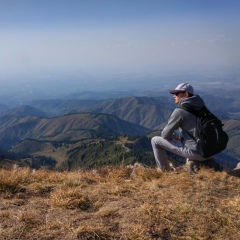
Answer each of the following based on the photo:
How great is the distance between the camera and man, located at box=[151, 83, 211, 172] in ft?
28.6

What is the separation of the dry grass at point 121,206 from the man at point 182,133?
0.72 metres

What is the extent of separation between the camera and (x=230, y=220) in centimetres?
560

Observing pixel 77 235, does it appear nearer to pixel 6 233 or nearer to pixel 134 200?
pixel 6 233

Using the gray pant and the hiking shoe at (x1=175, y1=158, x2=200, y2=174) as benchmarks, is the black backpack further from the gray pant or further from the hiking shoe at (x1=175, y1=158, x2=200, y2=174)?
the hiking shoe at (x1=175, y1=158, x2=200, y2=174)

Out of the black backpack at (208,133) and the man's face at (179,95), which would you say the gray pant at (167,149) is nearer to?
the black backpack at (208,133)

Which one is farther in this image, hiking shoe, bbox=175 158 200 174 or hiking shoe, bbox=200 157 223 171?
hiking shoe, bbox=200 157 223 171

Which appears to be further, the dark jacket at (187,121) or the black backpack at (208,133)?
the dark jacket at (187,121)

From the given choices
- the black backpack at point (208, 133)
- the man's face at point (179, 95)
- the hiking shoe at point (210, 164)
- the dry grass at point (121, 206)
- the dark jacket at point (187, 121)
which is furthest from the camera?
the hiking shoe at point (210, 164)

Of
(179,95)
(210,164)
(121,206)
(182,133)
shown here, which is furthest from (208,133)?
(121,206)

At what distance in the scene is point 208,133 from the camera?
841 cm

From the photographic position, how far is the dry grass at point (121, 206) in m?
4.94

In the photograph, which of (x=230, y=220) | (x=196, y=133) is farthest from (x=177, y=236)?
(x=196, y=133)

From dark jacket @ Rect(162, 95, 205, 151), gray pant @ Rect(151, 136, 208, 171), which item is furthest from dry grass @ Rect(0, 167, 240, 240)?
dark jacket @ Rect(162, 95, 205, 151)

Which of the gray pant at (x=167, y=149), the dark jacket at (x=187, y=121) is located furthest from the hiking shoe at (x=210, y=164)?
the dark jacket at (x=187, y=121)
